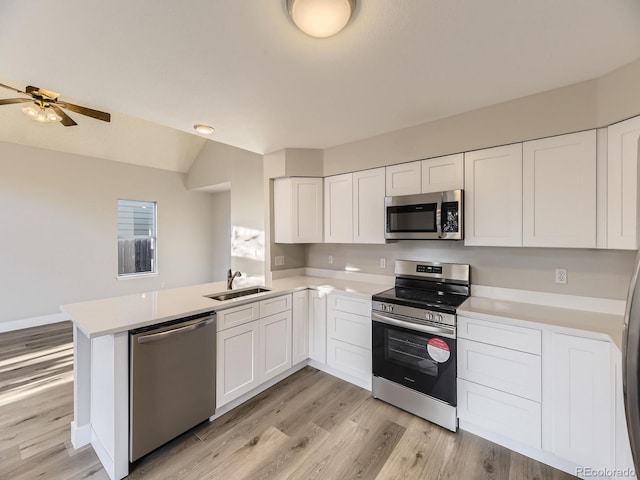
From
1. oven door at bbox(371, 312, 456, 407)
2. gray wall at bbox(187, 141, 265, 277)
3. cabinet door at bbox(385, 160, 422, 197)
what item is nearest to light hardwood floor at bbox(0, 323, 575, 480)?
oven door at bbox(371, 312, 456, 407)

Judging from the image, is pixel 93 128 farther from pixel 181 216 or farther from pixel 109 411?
pixel 109 411

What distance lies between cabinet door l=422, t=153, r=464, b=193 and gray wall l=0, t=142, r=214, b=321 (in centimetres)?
518

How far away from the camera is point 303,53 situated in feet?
5.04

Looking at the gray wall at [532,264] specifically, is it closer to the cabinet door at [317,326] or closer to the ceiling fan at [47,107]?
the cabinet door at [317,326]

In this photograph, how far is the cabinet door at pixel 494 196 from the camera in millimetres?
2098

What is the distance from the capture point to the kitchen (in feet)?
6.37

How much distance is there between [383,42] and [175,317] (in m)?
2.08

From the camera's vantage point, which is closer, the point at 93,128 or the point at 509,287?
the point at 509,287

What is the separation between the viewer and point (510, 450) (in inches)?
74.4

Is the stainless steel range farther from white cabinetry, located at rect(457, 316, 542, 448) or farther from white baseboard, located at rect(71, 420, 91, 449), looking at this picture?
white baseboard, located at rect(71, 420, 91, 449)

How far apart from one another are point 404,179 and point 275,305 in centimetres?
173

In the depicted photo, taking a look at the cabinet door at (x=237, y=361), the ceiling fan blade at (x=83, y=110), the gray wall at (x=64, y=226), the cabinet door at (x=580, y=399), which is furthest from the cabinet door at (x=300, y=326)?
the gray wall at (x=64, y=226)

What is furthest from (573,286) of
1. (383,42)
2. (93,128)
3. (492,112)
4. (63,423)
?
(93,128)

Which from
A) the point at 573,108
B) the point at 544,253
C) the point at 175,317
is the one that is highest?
the point at 573,108
